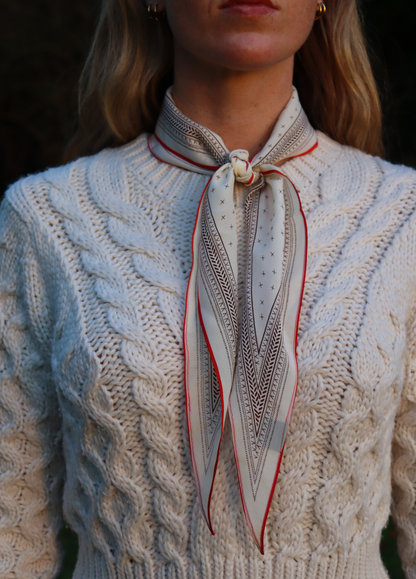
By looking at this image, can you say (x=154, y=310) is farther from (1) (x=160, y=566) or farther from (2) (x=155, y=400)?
(1) (x=160, y=566)

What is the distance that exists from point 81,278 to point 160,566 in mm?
544

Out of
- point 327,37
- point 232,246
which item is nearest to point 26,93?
point 327,37

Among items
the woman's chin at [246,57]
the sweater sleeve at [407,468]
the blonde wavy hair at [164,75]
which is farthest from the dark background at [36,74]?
the sweater sleeve at [407,468]

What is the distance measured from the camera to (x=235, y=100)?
1.46 m

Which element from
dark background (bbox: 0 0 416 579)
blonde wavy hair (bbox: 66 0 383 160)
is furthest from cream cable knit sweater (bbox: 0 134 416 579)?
dark background (bbox: 0 0 416 579)

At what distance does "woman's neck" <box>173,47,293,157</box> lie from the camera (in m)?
1.45

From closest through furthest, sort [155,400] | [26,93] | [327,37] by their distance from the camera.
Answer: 1. [155,400]
2. [327,37]
3. [26,93]

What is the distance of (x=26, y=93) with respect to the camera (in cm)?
414

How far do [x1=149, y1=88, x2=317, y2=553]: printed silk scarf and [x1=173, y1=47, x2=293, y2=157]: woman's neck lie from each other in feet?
0.30

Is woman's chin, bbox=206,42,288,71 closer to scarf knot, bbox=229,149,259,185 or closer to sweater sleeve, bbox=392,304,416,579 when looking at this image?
scarf knot, bbox=229,149,259,185

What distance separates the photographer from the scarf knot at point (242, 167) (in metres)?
1.35

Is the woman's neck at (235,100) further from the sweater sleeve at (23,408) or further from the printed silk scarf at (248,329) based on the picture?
the sweater sleeve at (23,408)

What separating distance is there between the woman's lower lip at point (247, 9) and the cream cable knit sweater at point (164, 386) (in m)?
0.31

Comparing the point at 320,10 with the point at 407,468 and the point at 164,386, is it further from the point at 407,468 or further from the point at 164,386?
the point at 407,468
